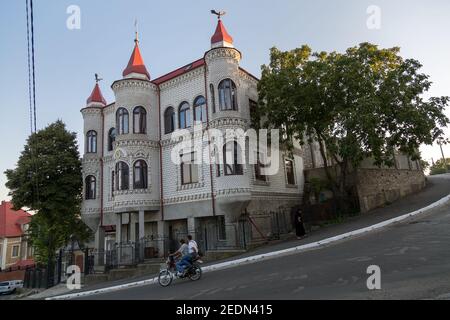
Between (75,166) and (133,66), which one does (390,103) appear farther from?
(75,166)

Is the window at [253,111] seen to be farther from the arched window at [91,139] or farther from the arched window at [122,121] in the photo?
the arched window at [91,139]

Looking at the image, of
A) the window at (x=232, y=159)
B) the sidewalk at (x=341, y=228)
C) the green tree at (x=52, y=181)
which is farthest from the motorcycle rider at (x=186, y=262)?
the green tree at (x=52, y=181)

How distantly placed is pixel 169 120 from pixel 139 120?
2018mm

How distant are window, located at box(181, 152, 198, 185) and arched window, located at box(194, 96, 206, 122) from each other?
231 centimetres

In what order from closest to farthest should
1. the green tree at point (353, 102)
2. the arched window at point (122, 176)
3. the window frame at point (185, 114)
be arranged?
the green tree at point (353, 102), the arched window at point (122, 176), the window frame at point (185, 114)

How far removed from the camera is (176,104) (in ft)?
70.9

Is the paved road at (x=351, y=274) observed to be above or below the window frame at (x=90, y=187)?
below

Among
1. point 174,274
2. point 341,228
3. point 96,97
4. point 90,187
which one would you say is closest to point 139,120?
point 96,97

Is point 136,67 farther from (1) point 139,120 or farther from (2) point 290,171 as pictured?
(2) point 290,171

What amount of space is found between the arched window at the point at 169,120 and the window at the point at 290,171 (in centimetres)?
866

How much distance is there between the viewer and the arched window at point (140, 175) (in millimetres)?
20719

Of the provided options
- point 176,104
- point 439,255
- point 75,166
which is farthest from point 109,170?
point 439,255
